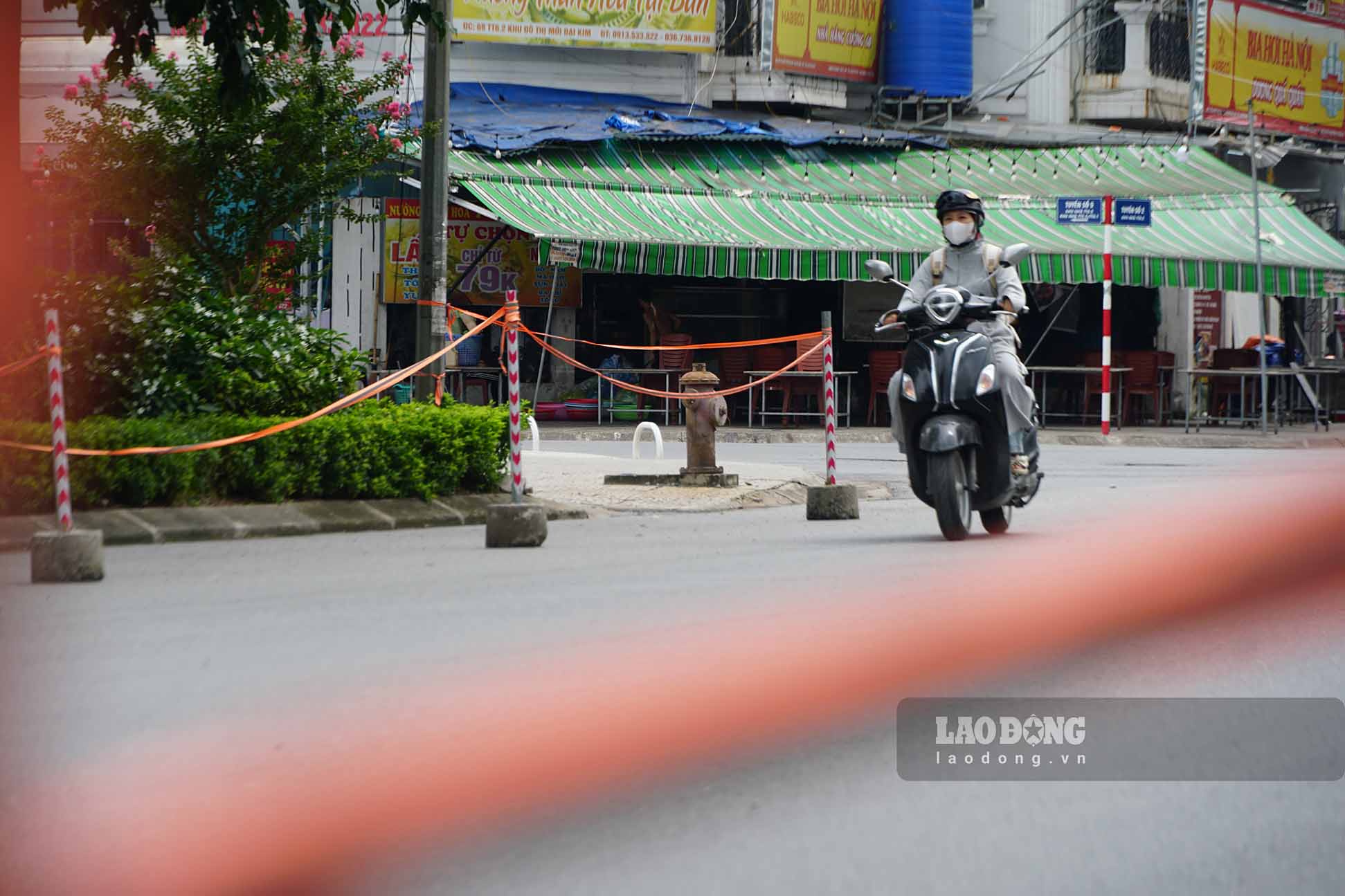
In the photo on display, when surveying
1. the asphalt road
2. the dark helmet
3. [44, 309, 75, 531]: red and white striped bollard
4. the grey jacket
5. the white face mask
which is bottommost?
the asphalt road

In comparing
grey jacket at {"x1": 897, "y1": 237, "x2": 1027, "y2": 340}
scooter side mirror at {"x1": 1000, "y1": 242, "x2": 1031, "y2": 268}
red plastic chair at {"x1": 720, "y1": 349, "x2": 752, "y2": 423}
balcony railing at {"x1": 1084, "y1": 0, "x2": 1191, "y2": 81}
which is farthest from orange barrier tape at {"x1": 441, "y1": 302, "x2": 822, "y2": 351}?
balcony railing at {"x1": 1084, "y1": 0, "x2": 1191, "y2": 81}

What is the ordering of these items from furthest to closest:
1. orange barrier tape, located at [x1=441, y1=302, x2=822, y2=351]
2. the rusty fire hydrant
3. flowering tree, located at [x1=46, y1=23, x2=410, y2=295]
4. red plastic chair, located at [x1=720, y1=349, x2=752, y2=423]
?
red plastic chair, located at [x1=720, y1=349, x2=752, y2=423] < orange barrier tape, located at [x1=441, y1=302, x2=822, y2=351] < flowering tree, located at [x1=46, y1=23, x2=410, y2=295] < the rusty fire hydrant

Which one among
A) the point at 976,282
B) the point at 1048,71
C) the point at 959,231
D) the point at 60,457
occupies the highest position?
the point at 1048,71

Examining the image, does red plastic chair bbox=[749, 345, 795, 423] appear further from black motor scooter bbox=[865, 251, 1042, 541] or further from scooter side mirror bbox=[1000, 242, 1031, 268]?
black motor scooter bbox=[865, 251, 1042, 541]

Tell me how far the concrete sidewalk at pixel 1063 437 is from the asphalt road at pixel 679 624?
12.0m

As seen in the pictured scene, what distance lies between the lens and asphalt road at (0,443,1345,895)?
7.50 ft

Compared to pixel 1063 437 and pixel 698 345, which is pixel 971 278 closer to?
pixel 698 345

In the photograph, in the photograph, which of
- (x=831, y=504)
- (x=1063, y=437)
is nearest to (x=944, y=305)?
(x=831, y=504)

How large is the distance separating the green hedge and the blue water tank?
1701 centimetres

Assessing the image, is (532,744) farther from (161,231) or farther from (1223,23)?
(1223,23)

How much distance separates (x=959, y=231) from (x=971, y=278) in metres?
0.25

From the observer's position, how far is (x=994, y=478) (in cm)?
854

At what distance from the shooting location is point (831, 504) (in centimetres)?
1040

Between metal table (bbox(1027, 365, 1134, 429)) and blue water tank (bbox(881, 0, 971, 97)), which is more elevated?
blue water tank (bbox(881, 0, 971, 97))
